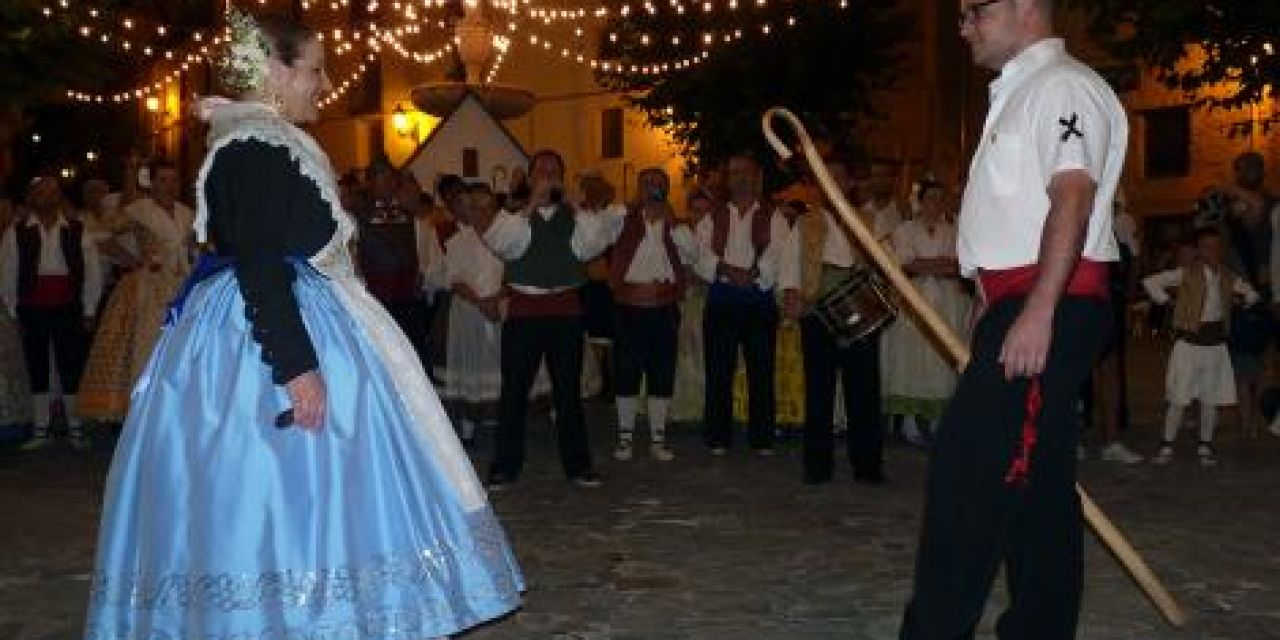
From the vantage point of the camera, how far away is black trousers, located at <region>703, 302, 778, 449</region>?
10.5 metres

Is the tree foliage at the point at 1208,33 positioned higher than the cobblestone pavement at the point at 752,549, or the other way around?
the tree foliage at the point at 1208,33

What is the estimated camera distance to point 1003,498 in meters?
4.09

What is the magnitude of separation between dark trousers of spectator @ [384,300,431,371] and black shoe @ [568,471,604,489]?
1.99m

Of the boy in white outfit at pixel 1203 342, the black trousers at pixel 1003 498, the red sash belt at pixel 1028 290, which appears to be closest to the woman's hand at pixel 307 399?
the black trousers at pixel 1003 498

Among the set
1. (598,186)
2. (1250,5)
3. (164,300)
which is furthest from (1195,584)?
(1250,5)

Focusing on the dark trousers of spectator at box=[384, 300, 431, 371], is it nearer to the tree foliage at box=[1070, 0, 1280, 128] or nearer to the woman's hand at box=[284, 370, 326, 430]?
the woman's hand at box=[284, 370, 326, 430]

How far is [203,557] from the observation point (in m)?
3.89

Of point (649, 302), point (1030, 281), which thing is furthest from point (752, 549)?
point (649, 302)

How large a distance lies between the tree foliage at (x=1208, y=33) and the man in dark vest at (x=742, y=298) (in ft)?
22.9

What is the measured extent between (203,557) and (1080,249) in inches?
91.2

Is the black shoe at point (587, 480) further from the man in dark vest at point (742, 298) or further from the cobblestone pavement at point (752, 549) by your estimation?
the man in dark vest at point (742, 298)

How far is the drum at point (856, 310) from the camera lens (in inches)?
341

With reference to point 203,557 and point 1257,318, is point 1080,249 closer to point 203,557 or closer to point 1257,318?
point 203,557

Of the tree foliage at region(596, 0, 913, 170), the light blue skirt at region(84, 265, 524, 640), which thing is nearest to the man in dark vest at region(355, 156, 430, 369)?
the light blue skirt at region(84, 265, 524, 640)
